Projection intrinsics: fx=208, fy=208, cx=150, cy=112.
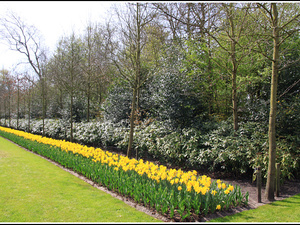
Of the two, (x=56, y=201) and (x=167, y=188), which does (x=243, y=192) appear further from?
(x=56, y=201)

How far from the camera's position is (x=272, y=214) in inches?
143

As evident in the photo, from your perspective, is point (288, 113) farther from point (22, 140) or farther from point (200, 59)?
point (22, 140)

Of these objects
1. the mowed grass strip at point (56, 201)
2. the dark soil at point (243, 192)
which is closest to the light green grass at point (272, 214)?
the dark soil at point (243, 192)

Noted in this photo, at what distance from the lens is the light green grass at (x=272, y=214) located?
3.41 meters

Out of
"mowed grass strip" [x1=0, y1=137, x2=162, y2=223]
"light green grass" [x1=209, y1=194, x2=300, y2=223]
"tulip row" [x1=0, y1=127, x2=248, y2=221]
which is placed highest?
"tulip row" [x1=0, y1=127, x2=248, y2=221]

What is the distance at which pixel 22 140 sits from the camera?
1268cm

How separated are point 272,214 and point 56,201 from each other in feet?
13.3

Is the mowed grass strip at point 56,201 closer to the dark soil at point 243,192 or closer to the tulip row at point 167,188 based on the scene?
the dark soil at point 243,192

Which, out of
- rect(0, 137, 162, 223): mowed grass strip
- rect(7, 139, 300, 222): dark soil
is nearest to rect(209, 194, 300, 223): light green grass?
rect(7, 139, 300, 222): dark soil

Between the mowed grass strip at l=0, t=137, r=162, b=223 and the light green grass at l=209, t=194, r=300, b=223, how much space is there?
55.0 inches

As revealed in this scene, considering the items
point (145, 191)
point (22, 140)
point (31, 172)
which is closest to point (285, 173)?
point (145, 191)

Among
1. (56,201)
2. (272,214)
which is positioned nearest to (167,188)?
(272,214)

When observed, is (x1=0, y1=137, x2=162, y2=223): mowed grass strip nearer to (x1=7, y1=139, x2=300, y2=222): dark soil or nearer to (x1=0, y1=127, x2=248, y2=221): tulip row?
(x1=7, y1=139, x2=300, y2=222): dark soil

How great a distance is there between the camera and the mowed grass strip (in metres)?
3.44
